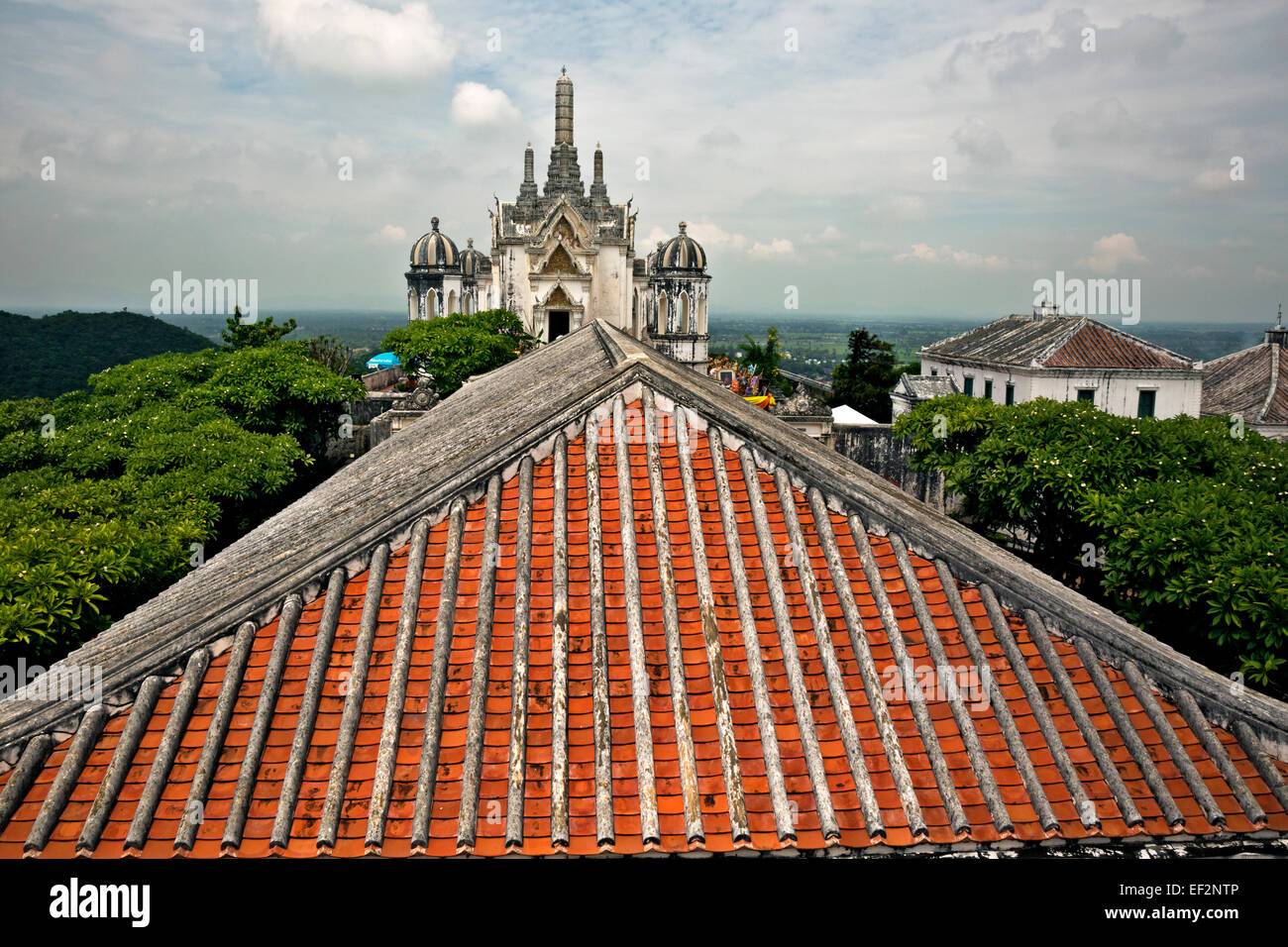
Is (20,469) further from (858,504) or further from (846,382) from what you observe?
(846,382)

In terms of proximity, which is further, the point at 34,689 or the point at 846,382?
the point at 846,382

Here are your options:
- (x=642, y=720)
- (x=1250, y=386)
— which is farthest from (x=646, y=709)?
(x=1250, y=386)

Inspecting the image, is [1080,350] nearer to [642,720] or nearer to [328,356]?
[642,720]

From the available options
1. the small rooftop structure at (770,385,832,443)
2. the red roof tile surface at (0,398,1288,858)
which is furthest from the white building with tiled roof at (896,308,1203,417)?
the red roof tile surface at (0,398,1288,858)

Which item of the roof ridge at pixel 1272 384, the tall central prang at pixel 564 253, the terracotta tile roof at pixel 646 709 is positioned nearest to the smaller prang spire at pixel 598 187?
the tall central prang at pixel 564 253

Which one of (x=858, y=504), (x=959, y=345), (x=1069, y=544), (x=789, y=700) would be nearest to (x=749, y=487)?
(x=858, y=504)

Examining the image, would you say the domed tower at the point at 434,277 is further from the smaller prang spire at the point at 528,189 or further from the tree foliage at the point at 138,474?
the tree foliage at the point at 138,474

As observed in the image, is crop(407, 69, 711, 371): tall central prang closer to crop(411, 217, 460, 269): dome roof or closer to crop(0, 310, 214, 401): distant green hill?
crop(411, 217, 460, 269): dome roof
